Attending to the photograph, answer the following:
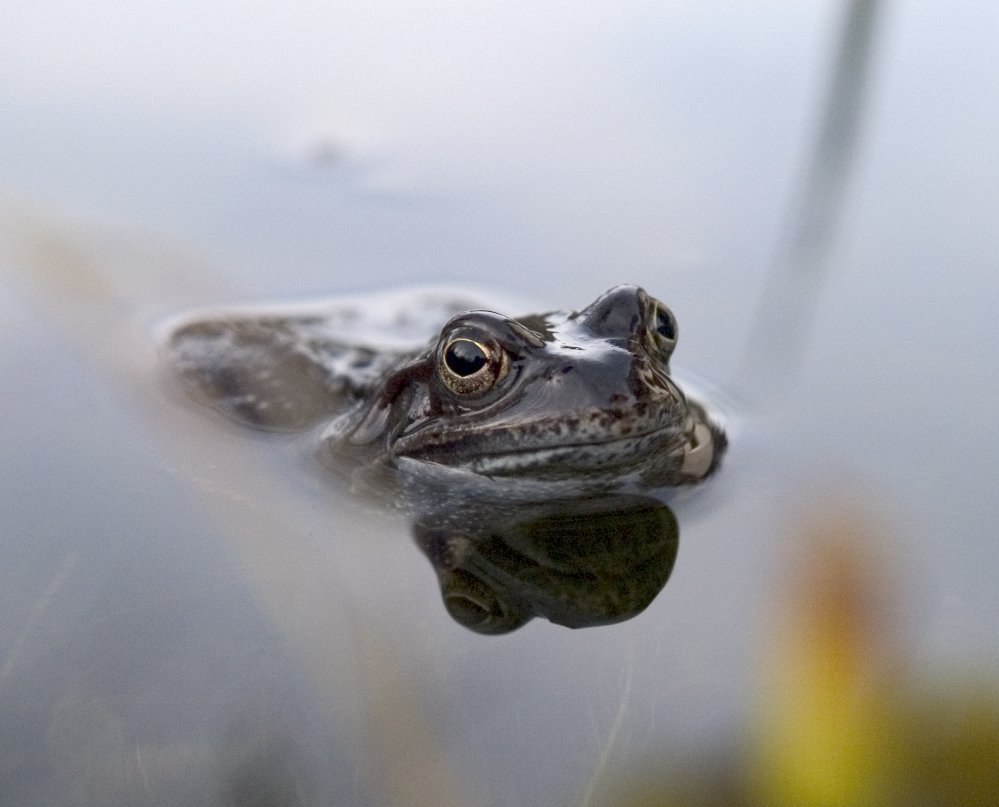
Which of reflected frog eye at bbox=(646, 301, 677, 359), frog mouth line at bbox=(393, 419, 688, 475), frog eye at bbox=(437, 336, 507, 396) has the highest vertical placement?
reflected frog eye at bbox=(646, 301, 677, 359)

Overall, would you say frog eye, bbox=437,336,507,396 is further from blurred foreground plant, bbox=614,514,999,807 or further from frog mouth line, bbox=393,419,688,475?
blurred foreground plant, bbox=614,514,999,807

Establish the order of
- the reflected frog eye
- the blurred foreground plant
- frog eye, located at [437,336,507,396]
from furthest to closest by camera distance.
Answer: the reflected frog eye → frog eye, located at [437,336,507,396] → the blurred foreground plant

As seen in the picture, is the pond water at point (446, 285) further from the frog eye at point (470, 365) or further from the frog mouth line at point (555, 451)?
the frog eye at point (470, 365)

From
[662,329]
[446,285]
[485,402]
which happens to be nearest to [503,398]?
[485,402]

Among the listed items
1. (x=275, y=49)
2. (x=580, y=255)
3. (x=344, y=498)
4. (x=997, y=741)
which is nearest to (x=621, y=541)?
(x=344, y=498)

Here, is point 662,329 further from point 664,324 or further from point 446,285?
point 446,285

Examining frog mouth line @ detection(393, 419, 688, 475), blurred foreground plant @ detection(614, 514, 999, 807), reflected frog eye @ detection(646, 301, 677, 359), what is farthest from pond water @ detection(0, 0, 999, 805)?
reflected frog eye @ detection(646, 301, 677, 359)

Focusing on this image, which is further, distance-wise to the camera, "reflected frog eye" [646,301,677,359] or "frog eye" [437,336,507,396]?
"reflected frog eye" [646,301,677,359]

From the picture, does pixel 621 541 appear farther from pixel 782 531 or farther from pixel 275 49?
pixel 275 49
